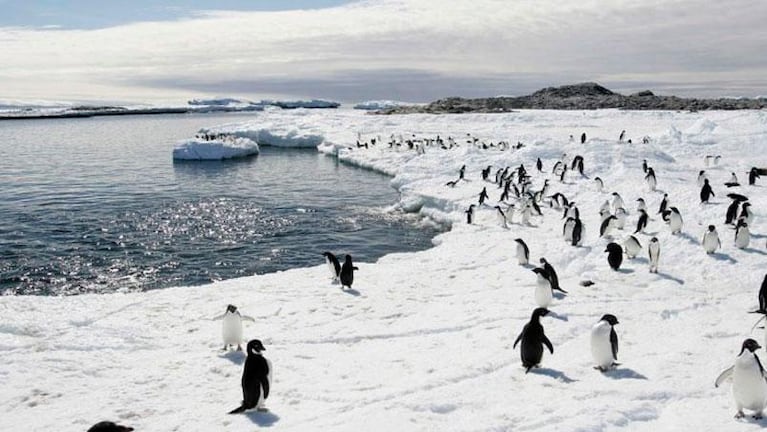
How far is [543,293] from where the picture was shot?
411 inches

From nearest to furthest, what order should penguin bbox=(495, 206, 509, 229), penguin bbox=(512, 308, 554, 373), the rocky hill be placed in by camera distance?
penguin bbox=(512, 308, 554, 373)
penguin bbox=(495, 206, 509, 229)
the rocky hill

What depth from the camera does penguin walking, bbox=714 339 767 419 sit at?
615cm

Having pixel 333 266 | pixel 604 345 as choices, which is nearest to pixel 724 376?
pixel 604 345

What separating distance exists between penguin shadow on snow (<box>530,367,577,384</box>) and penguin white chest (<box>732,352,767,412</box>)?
1756mm

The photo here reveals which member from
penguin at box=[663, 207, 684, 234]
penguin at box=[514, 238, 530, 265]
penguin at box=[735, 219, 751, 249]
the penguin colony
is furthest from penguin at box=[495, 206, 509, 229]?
penguin at box=[735, 219, 751, 249]

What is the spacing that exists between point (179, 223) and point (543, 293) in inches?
580

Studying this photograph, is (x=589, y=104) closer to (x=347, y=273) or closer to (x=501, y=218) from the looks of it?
(x=501, y=218)

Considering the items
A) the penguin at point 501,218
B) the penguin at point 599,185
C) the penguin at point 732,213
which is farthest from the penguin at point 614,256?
the penguin at point 599,185

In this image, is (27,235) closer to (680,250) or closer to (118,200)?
(118,200)

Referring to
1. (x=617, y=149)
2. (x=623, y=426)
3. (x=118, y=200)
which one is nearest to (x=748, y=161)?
(x=617, y=149)

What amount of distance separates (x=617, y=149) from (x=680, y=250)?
551 inches

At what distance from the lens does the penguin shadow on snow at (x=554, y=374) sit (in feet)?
24.5

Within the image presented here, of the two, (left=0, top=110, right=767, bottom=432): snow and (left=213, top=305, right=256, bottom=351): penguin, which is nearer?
(left=0, top=110, right=767, bottom=432): snow

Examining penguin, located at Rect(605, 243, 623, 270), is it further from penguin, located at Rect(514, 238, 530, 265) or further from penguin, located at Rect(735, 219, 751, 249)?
penguin, located at Rect(735, 219, 751, 249)
